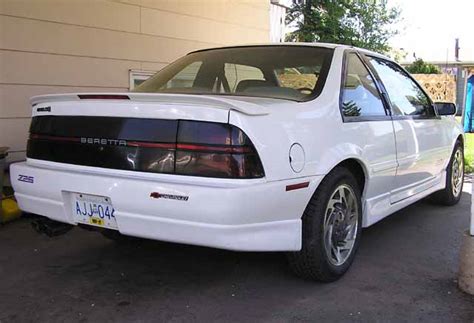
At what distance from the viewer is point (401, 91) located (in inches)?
195

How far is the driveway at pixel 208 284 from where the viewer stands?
11.0ft

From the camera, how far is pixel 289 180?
10.6 ft

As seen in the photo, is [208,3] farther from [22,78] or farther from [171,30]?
[22,78]

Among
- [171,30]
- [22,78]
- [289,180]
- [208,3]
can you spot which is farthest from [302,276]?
[208,3]


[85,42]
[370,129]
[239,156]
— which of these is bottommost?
[239,156]

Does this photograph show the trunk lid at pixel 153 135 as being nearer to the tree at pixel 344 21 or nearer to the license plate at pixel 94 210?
the license plate at pixel 94 210

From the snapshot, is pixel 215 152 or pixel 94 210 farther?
pixel 94 210

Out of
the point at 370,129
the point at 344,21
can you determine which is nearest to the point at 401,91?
the point at 370,129

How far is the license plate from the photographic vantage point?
3.29m

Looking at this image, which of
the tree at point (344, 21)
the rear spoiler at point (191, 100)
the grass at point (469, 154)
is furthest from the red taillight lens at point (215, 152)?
the tree at point (344, 21)

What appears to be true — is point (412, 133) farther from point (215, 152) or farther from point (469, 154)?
point (469, 154)

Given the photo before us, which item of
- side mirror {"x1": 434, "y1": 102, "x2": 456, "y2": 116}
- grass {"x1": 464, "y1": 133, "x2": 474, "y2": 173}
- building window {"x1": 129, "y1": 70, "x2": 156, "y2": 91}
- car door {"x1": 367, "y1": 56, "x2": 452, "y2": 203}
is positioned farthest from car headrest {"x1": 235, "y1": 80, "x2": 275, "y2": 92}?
grass {"x1": 464, "y1": 133, "x2": 474, "y2": 173}

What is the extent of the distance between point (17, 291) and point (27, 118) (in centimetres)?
299

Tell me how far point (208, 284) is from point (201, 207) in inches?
38.4
